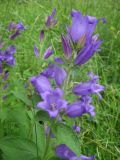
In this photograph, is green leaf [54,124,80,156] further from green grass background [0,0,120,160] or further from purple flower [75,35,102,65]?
green grass background [0,0,120,160]

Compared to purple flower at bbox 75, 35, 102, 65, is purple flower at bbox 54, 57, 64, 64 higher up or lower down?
lower down

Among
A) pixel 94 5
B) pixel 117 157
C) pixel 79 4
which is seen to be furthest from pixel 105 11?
pixel 117 157

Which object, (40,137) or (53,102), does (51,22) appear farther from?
(53,102)

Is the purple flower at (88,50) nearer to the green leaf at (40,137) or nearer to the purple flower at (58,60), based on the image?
the purple flower at (58,60)

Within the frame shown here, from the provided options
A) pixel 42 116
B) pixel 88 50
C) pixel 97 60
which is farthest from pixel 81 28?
pixel 97 60

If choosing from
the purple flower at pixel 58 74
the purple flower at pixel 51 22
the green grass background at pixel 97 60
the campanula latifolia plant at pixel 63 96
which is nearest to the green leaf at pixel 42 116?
the campanula latifolia plant at pixel 63 96

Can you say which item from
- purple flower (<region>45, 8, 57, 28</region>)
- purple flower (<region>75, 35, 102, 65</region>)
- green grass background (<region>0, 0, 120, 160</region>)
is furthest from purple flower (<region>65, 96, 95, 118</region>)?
purple flower (<region>45, 8, 57, 28</region>)
